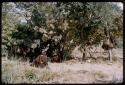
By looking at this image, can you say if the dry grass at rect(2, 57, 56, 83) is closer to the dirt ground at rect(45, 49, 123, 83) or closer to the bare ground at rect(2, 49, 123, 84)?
the bare ground at rect(2, 49, 123, 84)

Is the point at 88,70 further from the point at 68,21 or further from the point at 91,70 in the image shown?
the point at 68,21

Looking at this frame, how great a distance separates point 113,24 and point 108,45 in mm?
365

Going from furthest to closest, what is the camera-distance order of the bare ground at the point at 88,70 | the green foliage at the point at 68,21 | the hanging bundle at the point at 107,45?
the hanging bundle at the point at 107,45 → the green foliage at the point at 68,21 → the bare ground at the point at 88,70

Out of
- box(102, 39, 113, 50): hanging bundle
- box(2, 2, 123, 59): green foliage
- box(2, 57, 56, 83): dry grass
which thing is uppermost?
box(2, 2, 123, 59): green foliage

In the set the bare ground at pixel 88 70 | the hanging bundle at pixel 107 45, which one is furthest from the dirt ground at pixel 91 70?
the hanging bundle at pixel 107 45

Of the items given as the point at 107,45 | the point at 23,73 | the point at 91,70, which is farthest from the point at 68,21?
the point at 23,73

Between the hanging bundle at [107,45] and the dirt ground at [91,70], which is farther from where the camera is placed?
the hanging bundle at [107,45]

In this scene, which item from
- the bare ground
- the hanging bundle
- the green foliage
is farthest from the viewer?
the hanging bundle

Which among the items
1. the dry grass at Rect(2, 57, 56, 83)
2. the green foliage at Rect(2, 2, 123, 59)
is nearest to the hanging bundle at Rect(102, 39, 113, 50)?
the green foliage at Rect(2, 2, 123, 59)

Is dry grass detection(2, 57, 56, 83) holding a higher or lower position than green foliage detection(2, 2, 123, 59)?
lower

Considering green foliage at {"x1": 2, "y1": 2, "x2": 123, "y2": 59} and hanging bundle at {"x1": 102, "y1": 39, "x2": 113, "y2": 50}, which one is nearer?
green foliage at {"x1": 2, "y1": 2, "x2": 123, "y2": 59}

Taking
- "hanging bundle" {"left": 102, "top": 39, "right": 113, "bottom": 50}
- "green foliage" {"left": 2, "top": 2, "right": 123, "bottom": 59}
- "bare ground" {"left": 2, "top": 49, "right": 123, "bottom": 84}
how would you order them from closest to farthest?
1. "bare ground" {"left": 2, "top": 49, "right": 123, "bottom": 84}
2. "green foliage" {"left": 2, "top": 2, "right": 123, "bottom": 59}
3. "hanging bundle" {"left": 102, "top": 39, "right": 113, "bottom": 50}

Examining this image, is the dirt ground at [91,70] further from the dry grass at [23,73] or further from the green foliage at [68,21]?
the green foliage at [68,21]

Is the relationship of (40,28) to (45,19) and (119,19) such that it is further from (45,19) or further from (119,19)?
(119,19)
